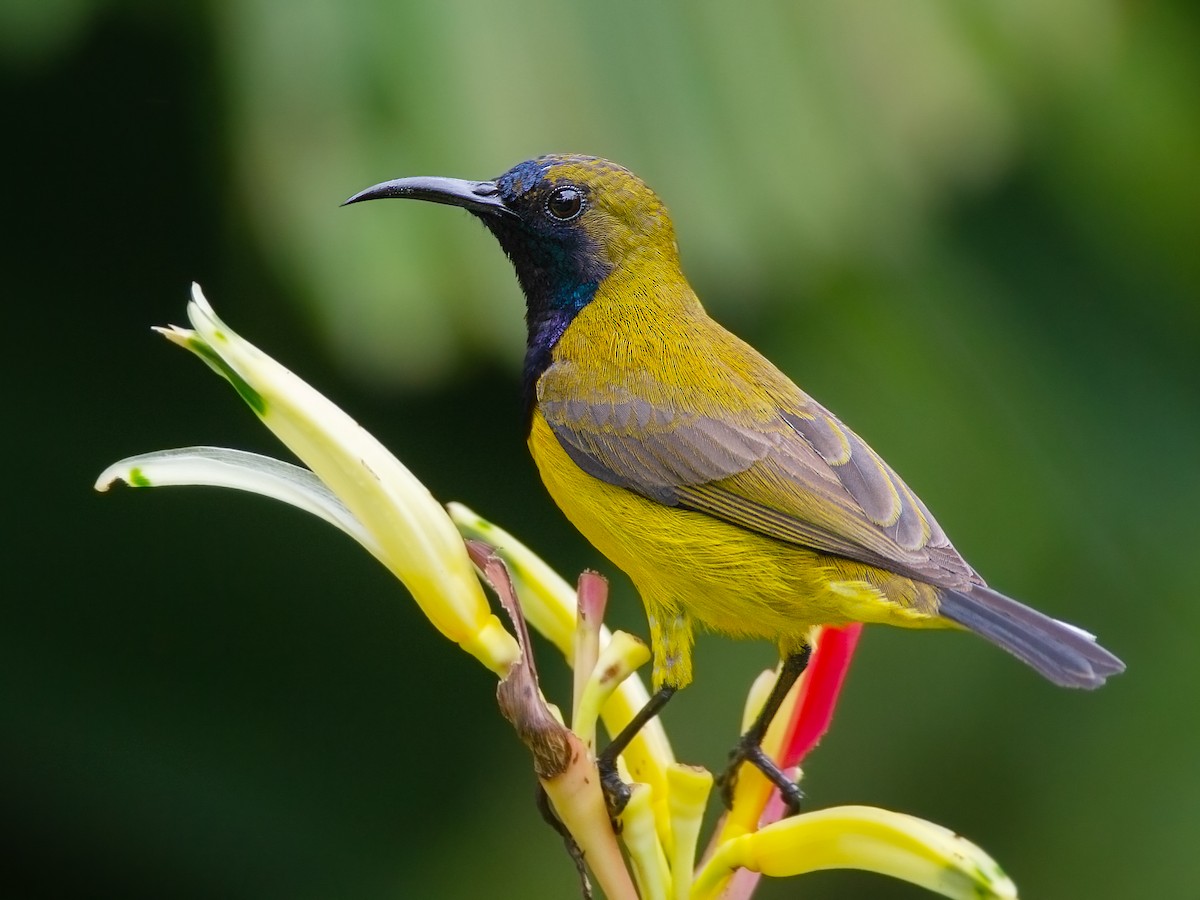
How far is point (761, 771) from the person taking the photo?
1985 mm

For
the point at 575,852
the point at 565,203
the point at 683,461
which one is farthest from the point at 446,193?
the point at 575,852

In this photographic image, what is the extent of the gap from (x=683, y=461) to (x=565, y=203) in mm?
545

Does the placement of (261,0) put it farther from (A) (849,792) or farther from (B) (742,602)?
(A) (849,792)

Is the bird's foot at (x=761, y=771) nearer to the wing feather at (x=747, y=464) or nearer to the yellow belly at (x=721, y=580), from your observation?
the yellow belly at (x=721, y=580)

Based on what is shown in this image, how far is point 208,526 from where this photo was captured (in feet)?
12.5

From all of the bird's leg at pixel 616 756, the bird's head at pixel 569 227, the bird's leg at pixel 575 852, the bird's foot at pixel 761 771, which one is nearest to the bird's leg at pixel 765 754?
the bird's foot at pixel 761 771

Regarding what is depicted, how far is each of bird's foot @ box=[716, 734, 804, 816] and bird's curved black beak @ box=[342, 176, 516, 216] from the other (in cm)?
100

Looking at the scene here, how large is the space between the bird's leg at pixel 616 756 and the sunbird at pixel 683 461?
15 cm

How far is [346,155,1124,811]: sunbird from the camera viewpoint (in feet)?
7.70

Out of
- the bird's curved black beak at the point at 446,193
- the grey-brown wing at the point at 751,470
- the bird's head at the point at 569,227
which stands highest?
the bird's curved black beak at the point at 446,193

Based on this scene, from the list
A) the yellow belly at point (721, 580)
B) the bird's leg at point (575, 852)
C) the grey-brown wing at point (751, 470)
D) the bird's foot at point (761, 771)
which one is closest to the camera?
the bird's leg at point (575, 852)

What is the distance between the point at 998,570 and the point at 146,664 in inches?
84.8

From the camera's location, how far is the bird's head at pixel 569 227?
2.69 m

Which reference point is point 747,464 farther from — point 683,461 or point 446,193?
point 446,193
